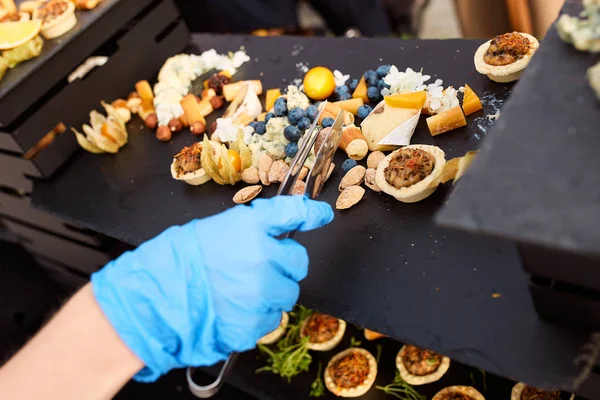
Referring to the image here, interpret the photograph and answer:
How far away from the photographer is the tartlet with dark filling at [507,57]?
1485 mm

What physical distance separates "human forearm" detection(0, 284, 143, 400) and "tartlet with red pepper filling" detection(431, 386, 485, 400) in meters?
0.83

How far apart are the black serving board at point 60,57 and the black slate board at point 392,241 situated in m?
0.28

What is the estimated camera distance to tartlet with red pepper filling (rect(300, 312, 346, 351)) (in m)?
1.76

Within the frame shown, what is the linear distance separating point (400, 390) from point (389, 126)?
2.51ft

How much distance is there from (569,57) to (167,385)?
1.73 metres

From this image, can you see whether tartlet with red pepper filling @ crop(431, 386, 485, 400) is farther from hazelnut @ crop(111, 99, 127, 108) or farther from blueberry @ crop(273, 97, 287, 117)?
hazelnut @ crop(111, 99, 127, 108)

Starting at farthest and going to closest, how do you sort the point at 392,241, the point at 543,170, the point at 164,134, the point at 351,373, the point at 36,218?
the point at 36,218 < the point at 164,134 < the point at 351,373 < the point at 392,241 < the point at 543,170

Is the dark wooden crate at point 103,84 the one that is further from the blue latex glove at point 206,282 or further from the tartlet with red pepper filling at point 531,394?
the tartlet with red pepper filling at point 531,394

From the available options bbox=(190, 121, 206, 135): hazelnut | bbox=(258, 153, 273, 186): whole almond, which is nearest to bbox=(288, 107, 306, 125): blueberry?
bbox=(258, 153, 273, 186): whole almond

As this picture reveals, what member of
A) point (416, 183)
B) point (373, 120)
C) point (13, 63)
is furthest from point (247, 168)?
point (13, 63)

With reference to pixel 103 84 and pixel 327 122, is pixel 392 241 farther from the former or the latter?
pixel 103 84

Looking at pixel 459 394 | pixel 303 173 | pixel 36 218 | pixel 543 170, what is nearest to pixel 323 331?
pixel 459 394

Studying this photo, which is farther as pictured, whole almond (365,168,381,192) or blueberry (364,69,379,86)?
blueberry (364,69,379,86)

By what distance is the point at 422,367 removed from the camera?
1.58 metres
